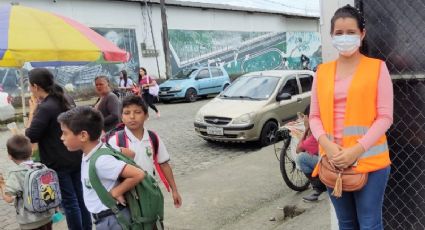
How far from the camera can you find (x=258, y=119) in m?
9.09

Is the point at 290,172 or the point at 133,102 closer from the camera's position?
the point at 133,102

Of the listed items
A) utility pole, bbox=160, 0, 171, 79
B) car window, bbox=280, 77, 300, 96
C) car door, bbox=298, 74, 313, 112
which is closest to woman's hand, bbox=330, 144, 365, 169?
car window, bbox=280, 77, 300, 96

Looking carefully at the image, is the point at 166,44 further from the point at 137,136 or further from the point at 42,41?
the point at 137,136

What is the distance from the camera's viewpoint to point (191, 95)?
1933cm

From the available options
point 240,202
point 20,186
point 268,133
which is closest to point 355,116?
point 20,186

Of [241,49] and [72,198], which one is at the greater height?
[241,49]

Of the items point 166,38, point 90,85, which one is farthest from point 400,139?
point 166,38

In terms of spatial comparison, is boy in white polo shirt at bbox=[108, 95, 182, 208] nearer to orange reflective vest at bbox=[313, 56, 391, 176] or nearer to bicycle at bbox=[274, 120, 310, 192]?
orange reflective vest at bbox=[313, 56, 391, 176]

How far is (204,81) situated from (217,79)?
0.92 meters

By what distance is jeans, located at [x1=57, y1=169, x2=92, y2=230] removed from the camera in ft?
13.8

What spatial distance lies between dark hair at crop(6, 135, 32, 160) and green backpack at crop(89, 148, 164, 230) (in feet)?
4.37

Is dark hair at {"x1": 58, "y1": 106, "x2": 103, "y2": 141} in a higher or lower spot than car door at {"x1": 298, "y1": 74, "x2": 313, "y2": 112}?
higher

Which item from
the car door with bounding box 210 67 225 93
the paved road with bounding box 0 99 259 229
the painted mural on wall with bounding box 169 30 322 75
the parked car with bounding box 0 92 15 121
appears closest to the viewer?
the paved road with bounding box 0 99 259 229

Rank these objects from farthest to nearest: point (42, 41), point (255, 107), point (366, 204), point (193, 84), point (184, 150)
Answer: point (193, 84) → point (184, 150) → point (255, 107) → point (42, 41) → point (366, 204)
